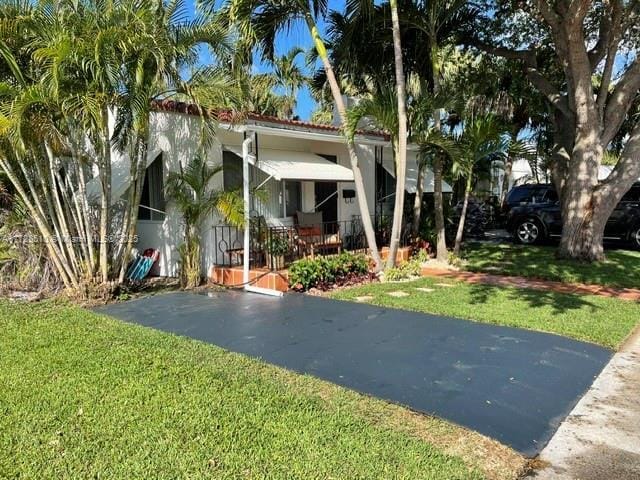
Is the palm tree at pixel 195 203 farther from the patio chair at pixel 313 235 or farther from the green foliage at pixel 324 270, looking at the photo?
the patio chair at pixel 313 235

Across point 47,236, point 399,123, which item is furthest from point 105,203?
point 399,123

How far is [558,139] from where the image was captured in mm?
15758

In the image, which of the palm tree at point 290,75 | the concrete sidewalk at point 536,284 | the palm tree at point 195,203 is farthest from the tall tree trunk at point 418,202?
the palm tree at point 195,203

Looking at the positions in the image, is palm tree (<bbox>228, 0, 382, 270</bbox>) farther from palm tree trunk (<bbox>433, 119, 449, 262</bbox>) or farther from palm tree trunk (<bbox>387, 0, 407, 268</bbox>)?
palm tree trunk (<bbox>433, 119, 449, 262</bbox>)

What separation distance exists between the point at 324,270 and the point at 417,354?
4.55 meters

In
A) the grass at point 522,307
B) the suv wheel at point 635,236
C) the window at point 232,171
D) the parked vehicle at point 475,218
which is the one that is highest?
the window at point 232,171

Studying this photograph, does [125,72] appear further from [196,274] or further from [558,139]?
[558,139]

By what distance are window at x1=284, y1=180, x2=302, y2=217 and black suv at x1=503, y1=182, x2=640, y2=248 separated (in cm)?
1014

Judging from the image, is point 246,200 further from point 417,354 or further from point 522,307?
point 522,307

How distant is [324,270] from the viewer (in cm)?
1073

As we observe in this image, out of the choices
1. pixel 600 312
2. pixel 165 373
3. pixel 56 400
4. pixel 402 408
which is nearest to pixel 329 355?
pixel 402 408

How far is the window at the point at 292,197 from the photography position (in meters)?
13.3

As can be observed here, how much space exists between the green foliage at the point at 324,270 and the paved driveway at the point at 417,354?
0.98m

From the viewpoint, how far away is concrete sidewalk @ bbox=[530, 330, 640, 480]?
12.4ft
